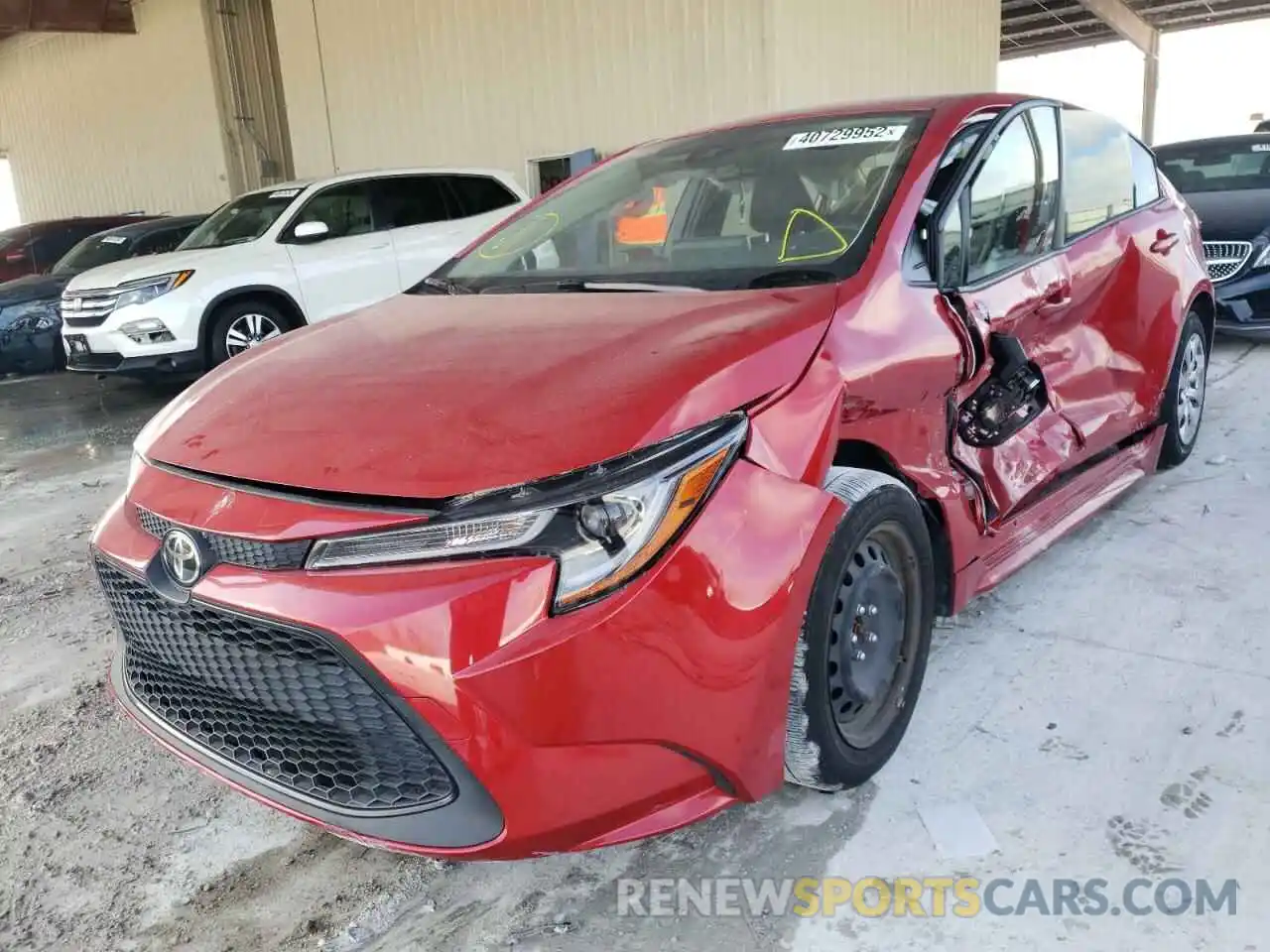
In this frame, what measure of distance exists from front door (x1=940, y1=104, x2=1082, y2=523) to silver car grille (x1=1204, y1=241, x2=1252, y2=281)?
4.11 m

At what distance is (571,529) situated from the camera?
1603 mm

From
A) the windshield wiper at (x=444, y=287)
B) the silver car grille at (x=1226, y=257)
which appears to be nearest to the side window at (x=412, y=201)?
the windshield wiper at (x=444, y=287)

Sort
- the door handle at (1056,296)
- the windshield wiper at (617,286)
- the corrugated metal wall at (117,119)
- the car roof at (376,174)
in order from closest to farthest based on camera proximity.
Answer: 1. the windshield wiper at (617,286)
2. the door handle at (1056,296)
3. the car roof at (376,174)
4. the corrugated metal wall at (117,119)

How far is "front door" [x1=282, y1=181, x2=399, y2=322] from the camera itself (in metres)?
7.62

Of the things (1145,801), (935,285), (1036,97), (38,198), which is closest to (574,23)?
(1036,97)

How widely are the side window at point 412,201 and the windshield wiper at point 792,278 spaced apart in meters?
6.28

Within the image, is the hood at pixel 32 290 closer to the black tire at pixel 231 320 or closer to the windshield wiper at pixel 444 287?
the black tire at pixel 231 320

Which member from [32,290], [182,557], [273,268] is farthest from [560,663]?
[32,290]

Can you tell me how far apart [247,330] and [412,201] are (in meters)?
1.72

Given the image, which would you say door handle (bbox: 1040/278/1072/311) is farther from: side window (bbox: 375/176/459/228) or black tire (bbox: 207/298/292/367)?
side window (bbox: 375/176/459/228)

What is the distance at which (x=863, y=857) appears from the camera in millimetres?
2002

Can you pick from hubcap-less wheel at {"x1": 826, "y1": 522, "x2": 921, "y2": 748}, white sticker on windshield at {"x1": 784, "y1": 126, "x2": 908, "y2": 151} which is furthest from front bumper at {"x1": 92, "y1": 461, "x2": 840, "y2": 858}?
white sticker on windshield at {"x1": 784, "y1": 126, "x2": 908, "y2": 151}

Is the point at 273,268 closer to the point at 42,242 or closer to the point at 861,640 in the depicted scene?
the point at 42,242

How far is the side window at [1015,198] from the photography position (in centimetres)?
256
